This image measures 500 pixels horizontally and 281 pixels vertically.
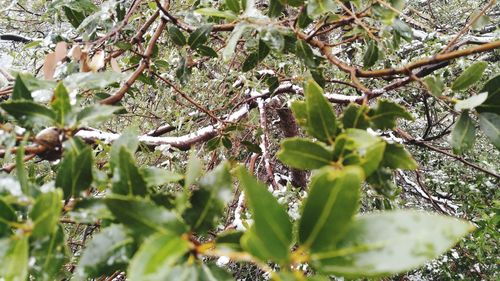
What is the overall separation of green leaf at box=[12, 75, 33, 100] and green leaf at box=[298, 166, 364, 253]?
18.8 inches

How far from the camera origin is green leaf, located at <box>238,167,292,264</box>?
1.11ft

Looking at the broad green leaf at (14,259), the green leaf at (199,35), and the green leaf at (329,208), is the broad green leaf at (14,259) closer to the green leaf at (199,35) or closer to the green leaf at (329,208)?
the green leaf at (329,208)

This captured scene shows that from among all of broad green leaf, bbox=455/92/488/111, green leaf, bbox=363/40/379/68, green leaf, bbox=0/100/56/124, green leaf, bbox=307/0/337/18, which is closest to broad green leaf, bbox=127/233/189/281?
green leaf, bbox=0/100/56/124

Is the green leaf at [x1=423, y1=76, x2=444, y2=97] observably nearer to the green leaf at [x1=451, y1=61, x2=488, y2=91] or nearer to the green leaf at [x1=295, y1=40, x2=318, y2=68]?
the green leaf at [x1=451, y1=61, x2=488, y2=91]

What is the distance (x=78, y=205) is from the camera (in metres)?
0.48

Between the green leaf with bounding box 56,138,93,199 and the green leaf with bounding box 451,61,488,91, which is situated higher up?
the green leaf with bounding box 451,61,488,91

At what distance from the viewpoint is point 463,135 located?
0.67 m

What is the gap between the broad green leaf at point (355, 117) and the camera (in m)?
0.58

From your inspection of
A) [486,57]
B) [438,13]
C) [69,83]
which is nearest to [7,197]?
[69,83]

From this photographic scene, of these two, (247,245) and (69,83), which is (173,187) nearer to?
(69,83)

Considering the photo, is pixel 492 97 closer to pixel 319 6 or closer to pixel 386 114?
pixel 386 114

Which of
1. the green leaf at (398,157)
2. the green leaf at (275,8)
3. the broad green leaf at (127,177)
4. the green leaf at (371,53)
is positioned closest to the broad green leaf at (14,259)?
the broad green leaf at (127,177)

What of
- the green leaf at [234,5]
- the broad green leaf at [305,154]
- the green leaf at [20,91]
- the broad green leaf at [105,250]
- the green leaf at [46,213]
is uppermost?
the green leaf at [234,5]

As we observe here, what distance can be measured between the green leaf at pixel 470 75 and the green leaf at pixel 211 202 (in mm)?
457
